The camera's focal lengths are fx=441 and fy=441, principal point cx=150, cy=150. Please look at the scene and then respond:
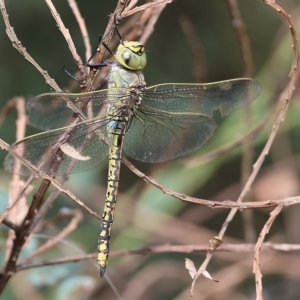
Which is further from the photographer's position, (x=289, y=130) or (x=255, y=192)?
(x=289, y=130)

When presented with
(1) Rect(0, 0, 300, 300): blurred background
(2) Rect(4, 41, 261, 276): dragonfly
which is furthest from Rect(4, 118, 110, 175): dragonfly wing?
(1) Rect(0, 0, 300, 300): blurred background

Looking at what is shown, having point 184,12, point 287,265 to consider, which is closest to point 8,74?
point 184,12

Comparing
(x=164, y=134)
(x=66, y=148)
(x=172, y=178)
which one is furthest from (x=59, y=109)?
(x=172, y=178)

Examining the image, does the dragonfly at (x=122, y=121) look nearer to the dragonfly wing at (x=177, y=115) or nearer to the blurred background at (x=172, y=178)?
the dragonfly wing at (x=177, y=115)

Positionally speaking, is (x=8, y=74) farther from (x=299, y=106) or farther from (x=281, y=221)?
(x=281, y=221)

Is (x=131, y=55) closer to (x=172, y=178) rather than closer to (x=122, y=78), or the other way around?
(x=122, y=78)

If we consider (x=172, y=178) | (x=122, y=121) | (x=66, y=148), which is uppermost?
(x=172, y=178)

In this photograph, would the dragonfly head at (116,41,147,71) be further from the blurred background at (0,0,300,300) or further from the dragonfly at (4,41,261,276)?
the blurred background at (0,0,300,300)
